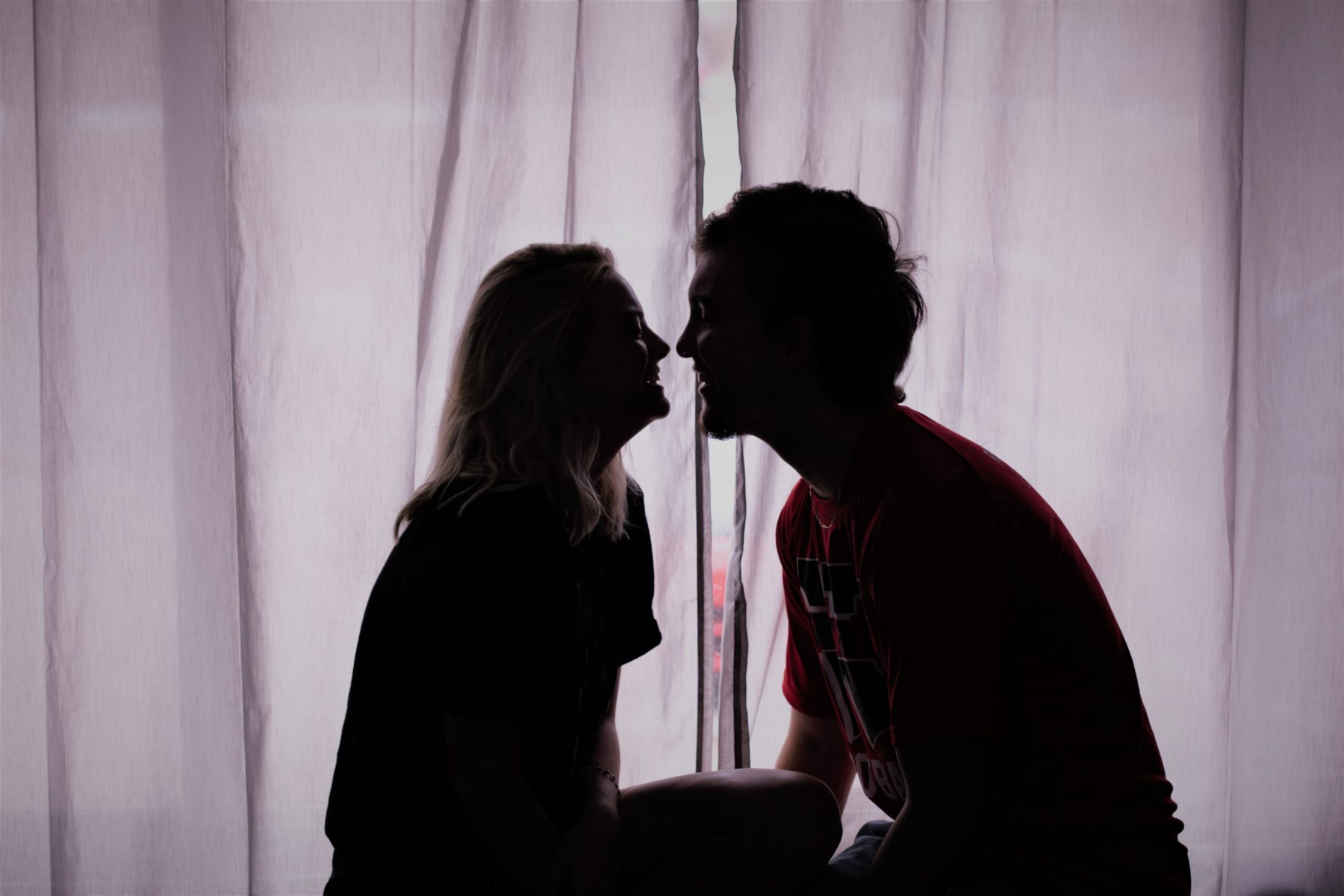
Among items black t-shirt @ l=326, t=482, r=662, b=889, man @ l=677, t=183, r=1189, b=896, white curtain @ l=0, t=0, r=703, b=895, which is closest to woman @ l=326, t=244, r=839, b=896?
black t-shirt @ l=326, t=482, r=662, b=889

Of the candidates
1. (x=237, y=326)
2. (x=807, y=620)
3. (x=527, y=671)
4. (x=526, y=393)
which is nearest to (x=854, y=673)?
(x=807, y=620)

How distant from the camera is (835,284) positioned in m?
1.15

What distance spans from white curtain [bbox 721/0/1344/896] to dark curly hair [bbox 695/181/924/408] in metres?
0.47

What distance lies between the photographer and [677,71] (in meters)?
1.58

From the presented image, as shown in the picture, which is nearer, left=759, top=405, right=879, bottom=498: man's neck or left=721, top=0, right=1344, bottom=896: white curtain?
left=759, top=405, right=879, bottom=498: man's neck

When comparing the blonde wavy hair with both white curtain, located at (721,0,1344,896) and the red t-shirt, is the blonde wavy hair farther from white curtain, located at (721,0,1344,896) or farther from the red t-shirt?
white curtain, located at (721,0,1344,896)

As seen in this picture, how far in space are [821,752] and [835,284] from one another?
1.92 ft

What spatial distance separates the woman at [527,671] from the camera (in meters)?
0.97

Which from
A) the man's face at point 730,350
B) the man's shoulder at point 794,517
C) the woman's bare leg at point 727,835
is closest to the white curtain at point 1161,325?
the man's shoulder at point 794,517

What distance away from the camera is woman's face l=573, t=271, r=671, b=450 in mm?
1152

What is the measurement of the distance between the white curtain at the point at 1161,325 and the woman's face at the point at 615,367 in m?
0.47

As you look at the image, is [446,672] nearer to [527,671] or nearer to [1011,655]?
[527,671]

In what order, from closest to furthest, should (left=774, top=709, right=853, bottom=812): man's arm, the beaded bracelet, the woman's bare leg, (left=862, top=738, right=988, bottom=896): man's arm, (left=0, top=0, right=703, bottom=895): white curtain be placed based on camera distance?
(left=862, top=738, right=988, bottom=896): man's arm, the woman's bare leg, the beaded bracelet, (left=774, top=709, right=853, bottom=812): man's arm, (left=0, top=0, right=703, bottom=895): white curtain

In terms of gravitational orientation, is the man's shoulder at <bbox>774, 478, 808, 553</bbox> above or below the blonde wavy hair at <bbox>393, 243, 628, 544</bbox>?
below
